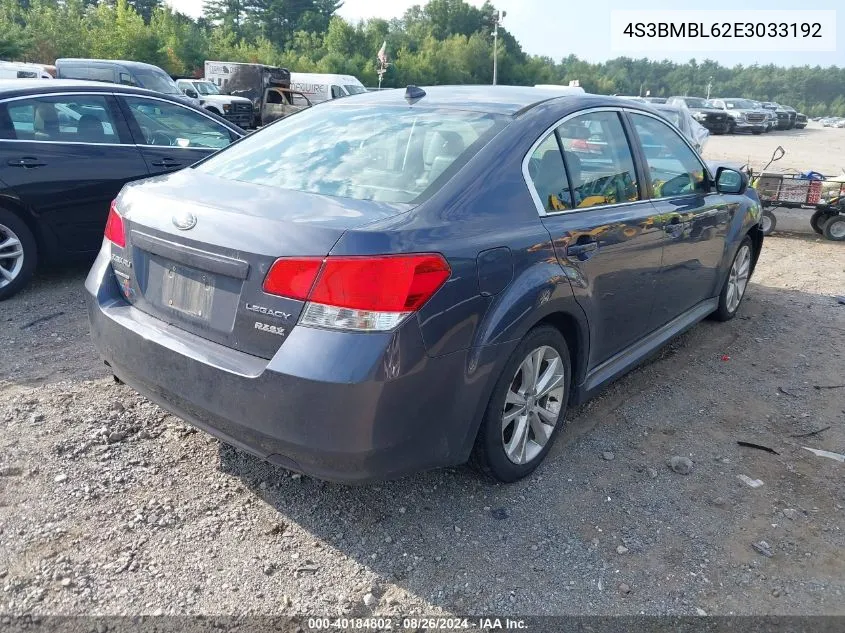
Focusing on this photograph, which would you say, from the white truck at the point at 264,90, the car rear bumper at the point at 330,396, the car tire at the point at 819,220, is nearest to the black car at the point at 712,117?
the white truck at the point at 264,90

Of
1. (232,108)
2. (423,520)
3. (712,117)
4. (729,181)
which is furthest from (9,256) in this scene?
(712,117)

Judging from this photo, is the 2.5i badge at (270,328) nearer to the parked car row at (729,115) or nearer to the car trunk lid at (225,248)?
the car trunk lid at (225,248)

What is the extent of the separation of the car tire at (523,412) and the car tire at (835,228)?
25.1ft

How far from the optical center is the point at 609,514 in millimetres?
3002

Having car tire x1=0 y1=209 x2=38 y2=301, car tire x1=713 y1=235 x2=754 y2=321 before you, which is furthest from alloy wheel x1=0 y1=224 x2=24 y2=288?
car tire x1=713 y1=235 x2=754 y2=321

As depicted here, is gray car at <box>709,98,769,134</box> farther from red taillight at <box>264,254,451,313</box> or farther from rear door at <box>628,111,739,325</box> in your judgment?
red taillight at <box>264,254,451,313</box>

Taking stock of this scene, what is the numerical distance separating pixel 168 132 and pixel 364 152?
12.2ft

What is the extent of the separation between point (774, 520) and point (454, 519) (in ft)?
4.65

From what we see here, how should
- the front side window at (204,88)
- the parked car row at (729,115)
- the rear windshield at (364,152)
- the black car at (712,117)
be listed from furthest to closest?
the parked car row at (729,115)
the black car at (712,117)
the front side window at (204,88)
the rear windshield at (364,152)

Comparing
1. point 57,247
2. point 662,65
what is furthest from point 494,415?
point 662,65

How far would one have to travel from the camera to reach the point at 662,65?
13650cm

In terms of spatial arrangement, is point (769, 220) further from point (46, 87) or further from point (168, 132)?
point (46, 87)

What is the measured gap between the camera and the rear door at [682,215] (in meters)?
3.96

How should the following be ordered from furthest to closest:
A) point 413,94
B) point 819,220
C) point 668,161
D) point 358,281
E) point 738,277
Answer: point 819,220
point 738,277
point 668,161
point 413,94
point 358,281
